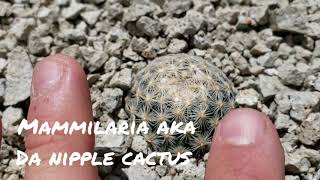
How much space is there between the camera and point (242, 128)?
1.99 m

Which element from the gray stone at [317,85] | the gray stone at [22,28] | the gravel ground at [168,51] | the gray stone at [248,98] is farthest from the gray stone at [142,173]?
the gray stone at [22,28]

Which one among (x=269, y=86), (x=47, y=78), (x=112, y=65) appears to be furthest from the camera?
(x=112, y=65)

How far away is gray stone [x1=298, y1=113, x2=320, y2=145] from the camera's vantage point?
8.85 ft

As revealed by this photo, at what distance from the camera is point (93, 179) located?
227 cm

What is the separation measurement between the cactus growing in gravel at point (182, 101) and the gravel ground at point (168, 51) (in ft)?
0.37

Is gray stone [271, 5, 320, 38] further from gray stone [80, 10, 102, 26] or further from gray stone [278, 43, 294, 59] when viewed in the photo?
gray stone [80, 10, 102, 26]

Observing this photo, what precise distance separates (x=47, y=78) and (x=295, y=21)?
1.34 meters

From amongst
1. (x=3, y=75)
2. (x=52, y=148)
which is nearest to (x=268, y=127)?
(x=52, y=148)

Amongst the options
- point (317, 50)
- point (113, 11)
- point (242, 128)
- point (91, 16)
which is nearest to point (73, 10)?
point (91, 16)

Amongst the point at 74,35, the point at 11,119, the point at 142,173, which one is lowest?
the point at 142,173

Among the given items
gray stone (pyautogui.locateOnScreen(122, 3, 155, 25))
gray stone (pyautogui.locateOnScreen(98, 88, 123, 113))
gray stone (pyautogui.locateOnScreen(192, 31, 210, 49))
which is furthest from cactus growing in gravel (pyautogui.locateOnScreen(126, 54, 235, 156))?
gray stone (pyautogui.locateOnScreen(122, 3, 155, 25))

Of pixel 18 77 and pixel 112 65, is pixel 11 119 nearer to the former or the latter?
pixel 18 77

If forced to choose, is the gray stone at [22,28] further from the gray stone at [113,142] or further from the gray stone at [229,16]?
the gray stone at [229,16]

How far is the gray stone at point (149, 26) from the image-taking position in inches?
121
